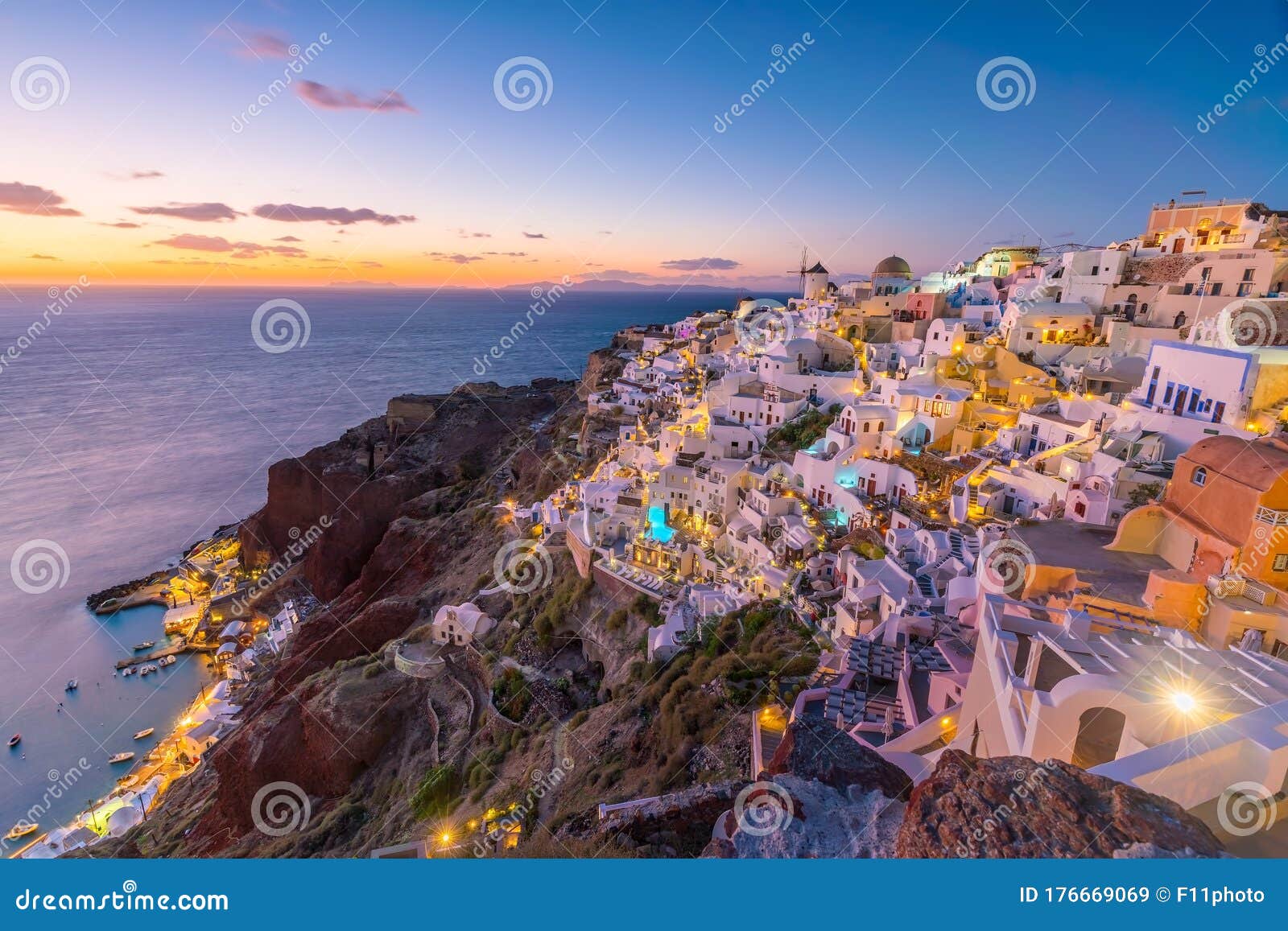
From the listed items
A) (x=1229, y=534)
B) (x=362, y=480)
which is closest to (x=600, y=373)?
(x=362, y=480)

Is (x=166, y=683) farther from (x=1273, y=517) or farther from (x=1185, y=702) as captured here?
(x=1273, y=517)

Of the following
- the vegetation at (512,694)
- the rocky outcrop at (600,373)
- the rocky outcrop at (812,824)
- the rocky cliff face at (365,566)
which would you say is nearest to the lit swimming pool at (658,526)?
the vegetation at (512,694)

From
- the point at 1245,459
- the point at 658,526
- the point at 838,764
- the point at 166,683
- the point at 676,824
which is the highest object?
the point at 1245,459

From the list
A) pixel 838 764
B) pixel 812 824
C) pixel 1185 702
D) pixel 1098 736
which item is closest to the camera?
pixel 812 824

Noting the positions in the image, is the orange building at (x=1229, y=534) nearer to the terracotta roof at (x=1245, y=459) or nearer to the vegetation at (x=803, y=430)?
the terracotta roof at (x=1245, y=459)

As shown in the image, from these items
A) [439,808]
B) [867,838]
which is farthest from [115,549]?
[867,838]

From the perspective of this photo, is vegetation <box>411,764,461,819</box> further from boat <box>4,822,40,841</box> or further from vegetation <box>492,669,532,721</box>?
boat <box>4,822,40,841</box>
